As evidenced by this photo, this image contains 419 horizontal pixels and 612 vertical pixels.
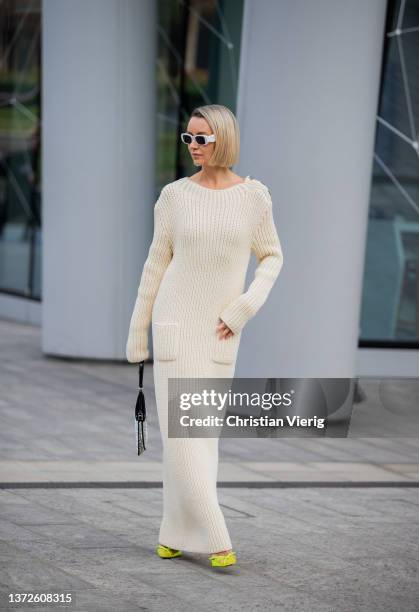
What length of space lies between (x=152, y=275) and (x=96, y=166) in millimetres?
6701

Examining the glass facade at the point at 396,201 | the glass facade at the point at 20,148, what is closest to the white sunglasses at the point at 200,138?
the glass facade at the point at 396,201

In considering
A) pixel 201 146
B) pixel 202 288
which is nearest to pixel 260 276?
pixel 202 288

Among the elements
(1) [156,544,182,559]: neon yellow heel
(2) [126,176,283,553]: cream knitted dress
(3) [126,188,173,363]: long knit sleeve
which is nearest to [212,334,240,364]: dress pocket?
(2) [126,176,283,553]: cream knitted dress

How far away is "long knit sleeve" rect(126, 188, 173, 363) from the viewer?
18.6 feet

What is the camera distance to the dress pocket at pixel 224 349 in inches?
222

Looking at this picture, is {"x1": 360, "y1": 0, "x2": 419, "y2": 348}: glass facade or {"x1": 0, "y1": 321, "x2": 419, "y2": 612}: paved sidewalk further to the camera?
{"x1": 360, "y1": 0, "x2": 419, "y2": 348}: glass facade

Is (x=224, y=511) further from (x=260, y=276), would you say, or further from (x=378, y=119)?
(x=378, y=119)

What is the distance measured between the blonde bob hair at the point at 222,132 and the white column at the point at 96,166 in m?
6.78

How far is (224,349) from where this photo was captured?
564 cm

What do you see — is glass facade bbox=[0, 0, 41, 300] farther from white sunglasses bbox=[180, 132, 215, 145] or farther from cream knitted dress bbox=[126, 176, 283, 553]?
white sunglasses bbox=[180, 132, 215, 145]

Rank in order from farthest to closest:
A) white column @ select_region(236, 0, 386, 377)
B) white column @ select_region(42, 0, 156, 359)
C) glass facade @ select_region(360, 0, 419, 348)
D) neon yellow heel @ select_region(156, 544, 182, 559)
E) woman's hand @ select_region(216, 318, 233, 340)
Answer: white column @ select_region(42, 0, 156, 359) → glass facade @ select_region(360, 0, 419, 348) → white column @ select_region(236, 0, 386, 377) → neon yellow heel @ select_region(156, 544, 182, 559) → woman's hand @ select_region(216, 318, 233, 340)

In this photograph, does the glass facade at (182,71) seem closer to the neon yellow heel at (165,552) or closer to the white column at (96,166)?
the white column at (96,166)

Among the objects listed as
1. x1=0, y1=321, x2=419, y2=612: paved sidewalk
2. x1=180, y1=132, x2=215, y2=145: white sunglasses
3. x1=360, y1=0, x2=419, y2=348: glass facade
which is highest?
x1=180, y1=132, x2=215, y2=145: white sunglasses

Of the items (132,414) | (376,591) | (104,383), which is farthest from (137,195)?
(376,591)
